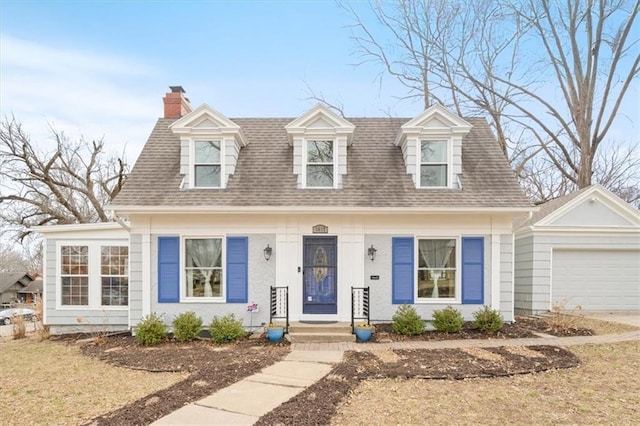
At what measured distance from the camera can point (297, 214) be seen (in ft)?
31.9

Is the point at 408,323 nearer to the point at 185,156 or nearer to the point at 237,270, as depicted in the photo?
the point at 237,270

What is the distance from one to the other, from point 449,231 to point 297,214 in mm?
3693

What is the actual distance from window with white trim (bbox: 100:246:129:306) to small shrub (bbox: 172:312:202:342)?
2.42 metres

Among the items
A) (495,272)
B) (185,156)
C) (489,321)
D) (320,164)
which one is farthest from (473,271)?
(185,156)

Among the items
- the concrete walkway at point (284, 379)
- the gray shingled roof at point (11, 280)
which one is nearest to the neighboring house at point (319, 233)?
the concrete walkway at point (284, 379)

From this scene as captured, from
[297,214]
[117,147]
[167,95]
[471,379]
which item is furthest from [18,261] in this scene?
[471,379]

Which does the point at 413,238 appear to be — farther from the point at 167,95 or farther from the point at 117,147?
the point at 117,147

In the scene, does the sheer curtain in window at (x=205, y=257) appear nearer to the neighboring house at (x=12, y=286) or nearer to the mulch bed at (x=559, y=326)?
the mulch bed at (x=559, y=326)

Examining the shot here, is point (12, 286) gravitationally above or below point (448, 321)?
below

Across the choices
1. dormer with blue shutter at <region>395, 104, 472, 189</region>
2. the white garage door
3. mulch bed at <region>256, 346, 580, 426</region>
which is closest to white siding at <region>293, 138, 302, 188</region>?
dormer with blue shutter at <region>395, 104, 472, 189</region>

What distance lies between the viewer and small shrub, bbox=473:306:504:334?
9047 mm

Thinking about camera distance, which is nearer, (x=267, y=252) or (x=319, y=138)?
(x=267, y=252)

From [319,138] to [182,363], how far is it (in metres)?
6.13

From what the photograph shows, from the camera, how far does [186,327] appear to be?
8.95 m
